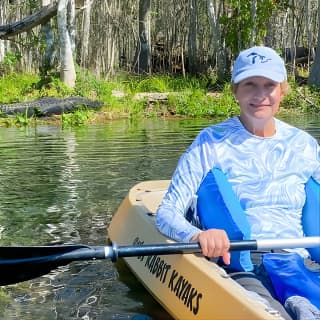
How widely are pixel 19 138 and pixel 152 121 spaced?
151 inches

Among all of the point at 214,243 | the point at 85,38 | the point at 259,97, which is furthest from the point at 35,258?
the point at 85,38

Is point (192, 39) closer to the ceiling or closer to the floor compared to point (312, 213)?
closer to the ceiling

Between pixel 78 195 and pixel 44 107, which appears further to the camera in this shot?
pixel 44 107

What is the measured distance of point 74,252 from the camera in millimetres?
3084

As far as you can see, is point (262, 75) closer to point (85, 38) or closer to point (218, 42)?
point (218, 42)

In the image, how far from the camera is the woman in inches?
121

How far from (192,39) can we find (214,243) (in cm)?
2086

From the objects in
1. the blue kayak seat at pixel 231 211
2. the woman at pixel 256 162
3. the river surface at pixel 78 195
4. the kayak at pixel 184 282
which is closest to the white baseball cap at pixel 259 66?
the woman at pixel 256 162

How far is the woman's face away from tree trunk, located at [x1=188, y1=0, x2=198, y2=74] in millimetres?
20013

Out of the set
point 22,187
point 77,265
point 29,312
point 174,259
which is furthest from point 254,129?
point 22,187

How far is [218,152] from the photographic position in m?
3.17

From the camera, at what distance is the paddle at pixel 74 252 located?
→ 2.89m

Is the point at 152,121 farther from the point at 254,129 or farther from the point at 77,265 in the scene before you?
the point at 254,129

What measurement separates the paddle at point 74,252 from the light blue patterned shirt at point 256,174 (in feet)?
0.51
